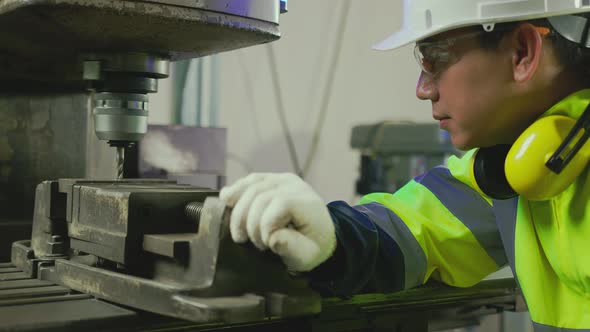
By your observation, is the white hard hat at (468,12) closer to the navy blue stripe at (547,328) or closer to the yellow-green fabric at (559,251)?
the yellow-green fabric at (559,251)

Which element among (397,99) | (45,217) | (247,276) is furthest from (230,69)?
(247,276)

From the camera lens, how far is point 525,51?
2.93ft

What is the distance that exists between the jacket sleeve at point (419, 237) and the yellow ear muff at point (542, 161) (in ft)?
0.52

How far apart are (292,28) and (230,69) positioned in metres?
0.36

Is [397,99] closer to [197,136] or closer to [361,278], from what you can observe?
[197,136]

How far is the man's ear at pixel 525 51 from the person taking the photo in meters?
0.88

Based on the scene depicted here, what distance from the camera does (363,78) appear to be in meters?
2.52

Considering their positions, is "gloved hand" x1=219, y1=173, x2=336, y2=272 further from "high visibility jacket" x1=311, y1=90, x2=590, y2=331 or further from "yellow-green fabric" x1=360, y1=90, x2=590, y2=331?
"yellow-green fabric" x1=360, y1=90, x2=590, y2=331

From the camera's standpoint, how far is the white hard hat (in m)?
0.86

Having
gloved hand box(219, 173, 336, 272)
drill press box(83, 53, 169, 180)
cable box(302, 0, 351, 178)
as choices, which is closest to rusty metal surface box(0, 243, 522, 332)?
gloved hand box(219, 173, 336, 272)

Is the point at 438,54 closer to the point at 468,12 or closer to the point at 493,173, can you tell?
the point at 468,12

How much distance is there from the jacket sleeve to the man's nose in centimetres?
11

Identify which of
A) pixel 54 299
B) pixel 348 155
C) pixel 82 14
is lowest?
→ pixel 54 299

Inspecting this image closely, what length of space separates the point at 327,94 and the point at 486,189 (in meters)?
1.79
